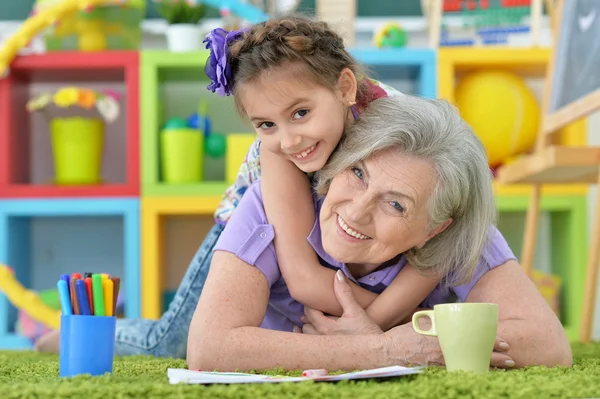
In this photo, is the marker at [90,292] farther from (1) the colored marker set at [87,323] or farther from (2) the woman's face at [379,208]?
(2) the woman's face at [379,208]

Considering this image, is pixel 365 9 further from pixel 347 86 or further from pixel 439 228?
pixel 439 228

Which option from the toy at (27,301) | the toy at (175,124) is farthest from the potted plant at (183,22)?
the toy at (27,301)

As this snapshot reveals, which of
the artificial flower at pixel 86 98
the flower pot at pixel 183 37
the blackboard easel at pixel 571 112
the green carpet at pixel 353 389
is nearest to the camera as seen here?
the green carpet at pixel 353 389

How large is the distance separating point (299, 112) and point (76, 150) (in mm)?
1876

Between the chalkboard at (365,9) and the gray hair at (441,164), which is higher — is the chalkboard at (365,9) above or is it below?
above

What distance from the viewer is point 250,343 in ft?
4.11

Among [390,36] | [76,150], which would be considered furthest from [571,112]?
[76,150]

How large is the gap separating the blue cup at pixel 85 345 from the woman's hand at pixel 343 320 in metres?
0.40

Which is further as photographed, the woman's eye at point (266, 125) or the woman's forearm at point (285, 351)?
the woman's eye at point (266, 125)

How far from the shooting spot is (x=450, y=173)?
4.18 feet

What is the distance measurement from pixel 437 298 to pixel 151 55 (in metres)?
1.88

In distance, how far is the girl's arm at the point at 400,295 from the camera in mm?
1393

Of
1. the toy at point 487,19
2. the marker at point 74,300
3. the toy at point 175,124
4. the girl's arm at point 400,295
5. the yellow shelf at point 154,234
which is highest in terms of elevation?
the toy at point 487,19

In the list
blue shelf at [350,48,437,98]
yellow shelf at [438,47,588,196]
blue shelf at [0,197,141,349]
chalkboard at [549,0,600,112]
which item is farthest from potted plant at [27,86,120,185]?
chalkboard at [549,0,600,112]
